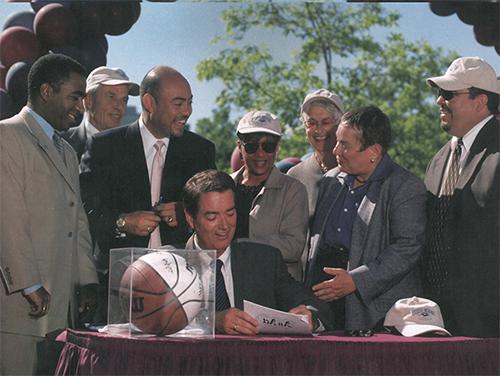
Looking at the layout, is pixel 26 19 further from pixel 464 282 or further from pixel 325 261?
pixel 464 282

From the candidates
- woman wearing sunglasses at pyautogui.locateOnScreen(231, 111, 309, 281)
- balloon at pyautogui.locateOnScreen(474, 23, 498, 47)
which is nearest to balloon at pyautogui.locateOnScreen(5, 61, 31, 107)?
woman wearing sunglasses at pyautogui.locateOnScreen(231, 111, 309, 281)

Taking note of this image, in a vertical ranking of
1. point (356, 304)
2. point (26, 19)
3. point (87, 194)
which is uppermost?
point (26, 19)

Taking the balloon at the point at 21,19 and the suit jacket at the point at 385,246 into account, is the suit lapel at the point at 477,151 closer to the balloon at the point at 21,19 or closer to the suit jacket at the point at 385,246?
the suit jacket at the point at 385,246

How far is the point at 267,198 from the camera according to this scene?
490cm

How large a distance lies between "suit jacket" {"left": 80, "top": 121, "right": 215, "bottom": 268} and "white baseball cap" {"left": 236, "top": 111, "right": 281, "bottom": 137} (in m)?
0.36

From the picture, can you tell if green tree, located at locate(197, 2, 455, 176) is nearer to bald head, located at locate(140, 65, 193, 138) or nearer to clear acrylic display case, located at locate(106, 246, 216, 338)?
bald head, located at locate(140, 65, 193, 138)

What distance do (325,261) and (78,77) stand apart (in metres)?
1.55

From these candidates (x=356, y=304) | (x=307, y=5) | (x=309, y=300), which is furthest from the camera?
(x=307, y=5)

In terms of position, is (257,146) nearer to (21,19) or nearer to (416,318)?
(416,318)

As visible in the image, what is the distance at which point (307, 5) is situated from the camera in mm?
14766

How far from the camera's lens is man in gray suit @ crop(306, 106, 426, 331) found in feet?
14.0

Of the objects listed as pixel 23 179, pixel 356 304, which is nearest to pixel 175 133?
pixel 23 179

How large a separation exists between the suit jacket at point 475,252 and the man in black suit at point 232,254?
909 millimetres

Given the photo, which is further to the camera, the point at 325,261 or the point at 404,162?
the point at 404,162
